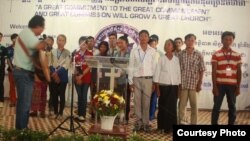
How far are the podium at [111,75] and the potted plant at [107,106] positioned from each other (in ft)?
0.39

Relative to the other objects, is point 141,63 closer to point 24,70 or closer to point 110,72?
point 110,72

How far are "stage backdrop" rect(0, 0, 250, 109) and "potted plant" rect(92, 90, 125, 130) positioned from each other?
3068 mm

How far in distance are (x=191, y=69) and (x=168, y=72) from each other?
34cm

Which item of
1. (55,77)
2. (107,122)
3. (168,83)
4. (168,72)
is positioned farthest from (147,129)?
(55,77)

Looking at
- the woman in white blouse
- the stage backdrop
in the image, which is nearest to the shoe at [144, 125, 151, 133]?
the woman in white blouse

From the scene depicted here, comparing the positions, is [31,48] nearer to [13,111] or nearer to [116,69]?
[116,69]

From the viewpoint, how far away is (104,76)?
4.96m

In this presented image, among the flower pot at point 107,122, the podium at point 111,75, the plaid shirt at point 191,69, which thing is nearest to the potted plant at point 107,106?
the flower pot at point 107,122

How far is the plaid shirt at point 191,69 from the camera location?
17.7ft

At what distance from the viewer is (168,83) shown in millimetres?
5410

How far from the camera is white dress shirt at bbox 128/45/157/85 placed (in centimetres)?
539

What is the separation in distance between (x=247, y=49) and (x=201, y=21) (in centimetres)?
109

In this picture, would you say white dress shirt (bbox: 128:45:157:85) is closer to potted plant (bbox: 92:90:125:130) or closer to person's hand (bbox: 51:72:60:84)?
potted plant (bbox: 92:90:125:130)

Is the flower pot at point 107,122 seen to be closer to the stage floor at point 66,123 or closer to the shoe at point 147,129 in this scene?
the stage floor at point 66,123
